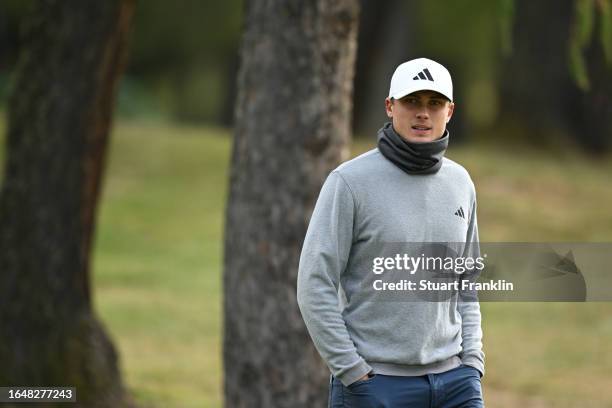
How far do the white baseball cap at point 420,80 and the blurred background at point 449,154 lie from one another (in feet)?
11.1

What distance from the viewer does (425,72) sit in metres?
4.16

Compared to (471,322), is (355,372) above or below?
below

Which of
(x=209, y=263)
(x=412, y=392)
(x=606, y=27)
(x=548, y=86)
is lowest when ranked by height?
(x=412, y=392)

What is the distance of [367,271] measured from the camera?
13.3 feet

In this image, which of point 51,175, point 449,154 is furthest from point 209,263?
point 51,175

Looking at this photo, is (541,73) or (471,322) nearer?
(471,322)

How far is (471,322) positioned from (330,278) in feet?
2.06

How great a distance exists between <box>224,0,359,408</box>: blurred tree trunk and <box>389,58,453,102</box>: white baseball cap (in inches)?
106

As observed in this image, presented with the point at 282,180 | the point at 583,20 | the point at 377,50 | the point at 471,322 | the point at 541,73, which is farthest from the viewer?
the point at 541,73

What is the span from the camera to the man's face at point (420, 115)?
4.17m

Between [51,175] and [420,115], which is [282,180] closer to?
[51,175]

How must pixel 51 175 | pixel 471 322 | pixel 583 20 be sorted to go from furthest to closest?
pixel 51 175 < pixel 583 20 < pixel 471 322

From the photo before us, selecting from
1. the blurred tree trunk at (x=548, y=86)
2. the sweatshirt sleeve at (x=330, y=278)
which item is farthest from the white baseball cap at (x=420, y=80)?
the blurred tree trunk at (x=548, y=86)

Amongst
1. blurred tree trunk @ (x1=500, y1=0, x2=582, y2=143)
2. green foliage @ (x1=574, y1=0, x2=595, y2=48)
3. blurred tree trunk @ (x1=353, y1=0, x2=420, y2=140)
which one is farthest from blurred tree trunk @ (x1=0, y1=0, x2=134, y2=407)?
blurred tree trunk @ (x1=500, y1=0, x2=582, y2=143)
